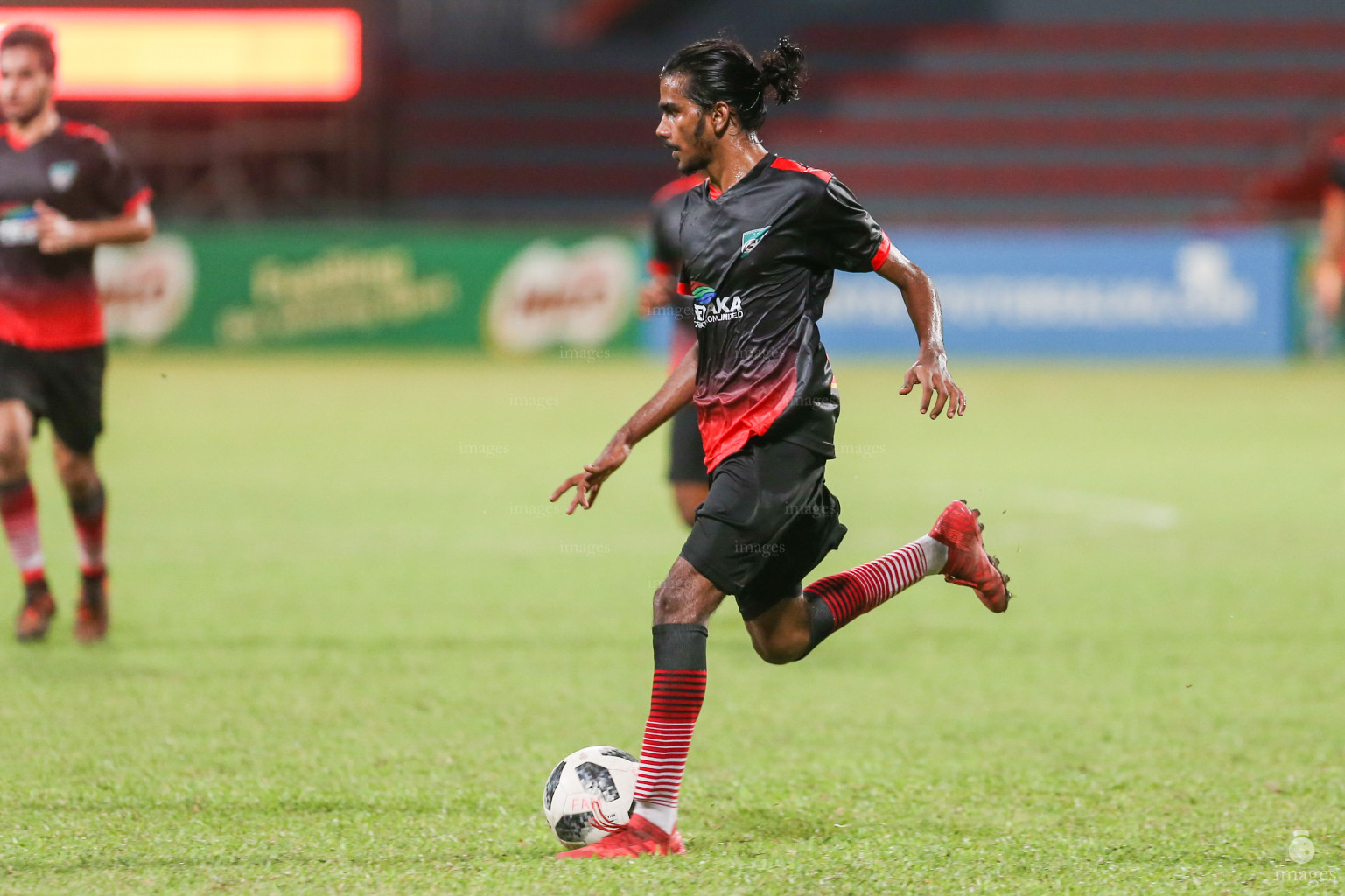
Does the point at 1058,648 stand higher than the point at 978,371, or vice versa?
the point at 1058,648

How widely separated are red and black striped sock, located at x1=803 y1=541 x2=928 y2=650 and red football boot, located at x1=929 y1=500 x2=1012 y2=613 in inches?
3.5

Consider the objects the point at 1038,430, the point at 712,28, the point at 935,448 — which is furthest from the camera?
the point at 712,28

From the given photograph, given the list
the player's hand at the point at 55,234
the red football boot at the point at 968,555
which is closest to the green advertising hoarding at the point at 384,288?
the player's hand at the point at 55,234

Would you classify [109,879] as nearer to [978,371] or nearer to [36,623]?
[36,623]

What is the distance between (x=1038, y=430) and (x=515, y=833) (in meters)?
11.7

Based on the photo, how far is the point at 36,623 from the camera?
683cm

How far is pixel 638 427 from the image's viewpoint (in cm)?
425

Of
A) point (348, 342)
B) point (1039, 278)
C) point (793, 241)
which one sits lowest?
point (348, 342)

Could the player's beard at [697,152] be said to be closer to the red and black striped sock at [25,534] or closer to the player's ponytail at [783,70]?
the player's ponytail at [783,70]

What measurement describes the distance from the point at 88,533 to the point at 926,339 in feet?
13.6

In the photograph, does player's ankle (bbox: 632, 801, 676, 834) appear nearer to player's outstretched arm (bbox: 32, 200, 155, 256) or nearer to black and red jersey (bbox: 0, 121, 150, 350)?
player's outstretched arm (bbox: 32, 200, 155, 256)

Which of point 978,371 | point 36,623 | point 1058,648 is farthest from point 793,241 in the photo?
point 978,371

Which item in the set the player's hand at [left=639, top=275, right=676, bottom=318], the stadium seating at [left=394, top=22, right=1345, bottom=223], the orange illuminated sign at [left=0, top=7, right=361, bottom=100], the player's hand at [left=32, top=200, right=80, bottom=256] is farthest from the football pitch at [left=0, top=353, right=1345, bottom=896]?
the stadium seating at [left=394, top=22, right=1345, bottom=223]

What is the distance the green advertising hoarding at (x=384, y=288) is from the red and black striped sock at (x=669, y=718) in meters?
19.2
